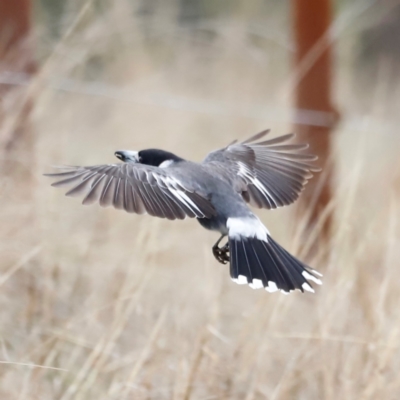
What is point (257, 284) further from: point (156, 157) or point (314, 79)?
Answer: point (314, 79)

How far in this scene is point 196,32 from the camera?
4.84 m

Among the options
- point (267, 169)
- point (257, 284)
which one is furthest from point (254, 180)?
point (257, 284)

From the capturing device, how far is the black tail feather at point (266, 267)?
161 cm

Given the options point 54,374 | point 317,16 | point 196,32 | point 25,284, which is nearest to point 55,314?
point 25,284

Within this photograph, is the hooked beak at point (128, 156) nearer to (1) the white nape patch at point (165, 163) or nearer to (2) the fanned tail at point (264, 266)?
(1) the white nape patch at point (165, 163)

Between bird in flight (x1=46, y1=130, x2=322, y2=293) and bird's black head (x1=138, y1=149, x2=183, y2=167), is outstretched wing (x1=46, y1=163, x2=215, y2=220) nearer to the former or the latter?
bird in flight (x1=46, y1=130, x2=322, y2=293)

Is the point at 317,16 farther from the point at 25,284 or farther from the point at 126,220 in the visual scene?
the point at 25,284

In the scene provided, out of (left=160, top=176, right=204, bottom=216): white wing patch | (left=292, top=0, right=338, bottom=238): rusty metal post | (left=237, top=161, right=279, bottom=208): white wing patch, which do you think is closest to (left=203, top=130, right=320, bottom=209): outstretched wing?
(left=237, top=161, right=279, bottom=208): white wing patch

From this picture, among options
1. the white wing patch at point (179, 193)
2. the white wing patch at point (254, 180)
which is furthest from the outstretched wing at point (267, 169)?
the white wing patch at point (179, 193)

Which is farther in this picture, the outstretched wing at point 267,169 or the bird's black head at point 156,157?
the outstretched wing at point 267,169

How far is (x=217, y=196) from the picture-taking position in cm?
179

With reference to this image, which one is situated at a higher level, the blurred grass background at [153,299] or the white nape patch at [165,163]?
the white nape patch at [165,163]

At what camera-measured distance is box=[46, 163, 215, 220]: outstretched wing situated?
1.59 meters

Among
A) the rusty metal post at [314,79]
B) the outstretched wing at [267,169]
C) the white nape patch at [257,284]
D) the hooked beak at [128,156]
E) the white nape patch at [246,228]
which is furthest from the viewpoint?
the rusty metal post at [314,79]
